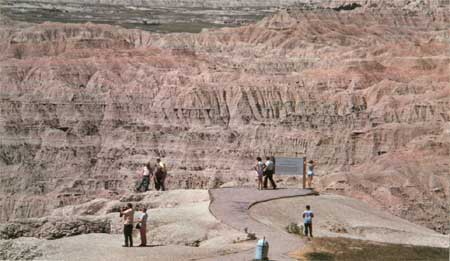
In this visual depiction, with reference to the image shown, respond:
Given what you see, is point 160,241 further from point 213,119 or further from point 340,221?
point 213,119

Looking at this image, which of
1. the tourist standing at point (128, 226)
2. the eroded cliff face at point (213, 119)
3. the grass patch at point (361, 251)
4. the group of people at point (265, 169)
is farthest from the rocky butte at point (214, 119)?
the tourist standing at point (128, 226)

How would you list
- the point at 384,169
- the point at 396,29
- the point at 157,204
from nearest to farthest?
the point at 157,204
the point at 384,169
the point at 396,29

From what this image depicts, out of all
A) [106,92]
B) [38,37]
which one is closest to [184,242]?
[106,92]

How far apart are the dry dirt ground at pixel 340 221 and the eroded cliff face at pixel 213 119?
13467 mm

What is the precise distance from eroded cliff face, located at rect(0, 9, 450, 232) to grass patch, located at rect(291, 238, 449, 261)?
21.2 meters

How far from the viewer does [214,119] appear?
10375 cm

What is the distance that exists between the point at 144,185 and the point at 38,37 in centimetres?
9956

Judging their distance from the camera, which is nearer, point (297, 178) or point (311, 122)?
point (297, 178)

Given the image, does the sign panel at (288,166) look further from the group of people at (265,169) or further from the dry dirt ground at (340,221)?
the dry dirt ground at (340,221)

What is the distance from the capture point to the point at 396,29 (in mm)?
181250

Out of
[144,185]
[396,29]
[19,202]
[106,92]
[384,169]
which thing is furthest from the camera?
[396,29]

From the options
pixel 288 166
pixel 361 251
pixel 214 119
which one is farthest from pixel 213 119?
pixel 361 251

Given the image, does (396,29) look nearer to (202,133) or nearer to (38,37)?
(38,37)

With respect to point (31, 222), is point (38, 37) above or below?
above
